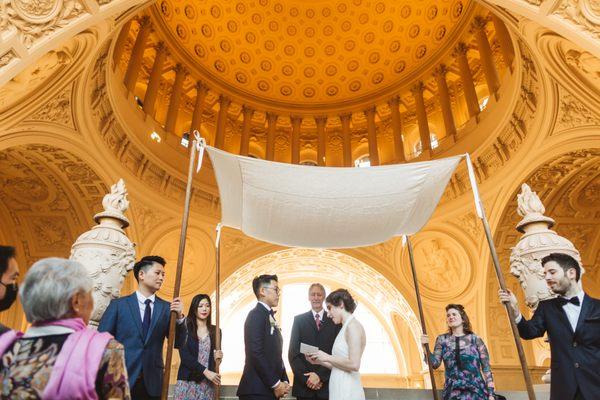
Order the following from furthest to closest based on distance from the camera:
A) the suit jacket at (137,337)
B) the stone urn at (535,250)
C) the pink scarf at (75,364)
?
the stone urn at (535,250)
the suit jacket at (137,337)
the pink scarf at (75,364)

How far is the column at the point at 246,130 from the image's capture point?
16.3 meters

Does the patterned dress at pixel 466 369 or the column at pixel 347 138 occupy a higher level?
the column at pixel 347 138

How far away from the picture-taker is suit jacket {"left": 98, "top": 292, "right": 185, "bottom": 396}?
3.73 meters

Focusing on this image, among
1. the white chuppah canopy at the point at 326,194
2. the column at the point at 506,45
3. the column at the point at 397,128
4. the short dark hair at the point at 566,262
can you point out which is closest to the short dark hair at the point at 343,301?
the short dark hair at the point at 566,262

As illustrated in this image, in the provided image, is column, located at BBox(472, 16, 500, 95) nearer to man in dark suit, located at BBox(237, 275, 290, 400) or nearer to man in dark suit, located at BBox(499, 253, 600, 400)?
man in dark suit, located at BBox(499, 253, 600, 400)

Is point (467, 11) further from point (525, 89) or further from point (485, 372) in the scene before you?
point (485, 372)

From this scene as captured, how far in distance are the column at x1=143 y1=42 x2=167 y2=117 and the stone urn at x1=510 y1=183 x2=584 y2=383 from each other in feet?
37.1

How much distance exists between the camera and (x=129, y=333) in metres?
3.83

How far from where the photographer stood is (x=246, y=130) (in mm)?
17000

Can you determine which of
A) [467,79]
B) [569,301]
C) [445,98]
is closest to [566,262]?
[569,301]

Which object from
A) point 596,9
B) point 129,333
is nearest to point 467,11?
point 596,9

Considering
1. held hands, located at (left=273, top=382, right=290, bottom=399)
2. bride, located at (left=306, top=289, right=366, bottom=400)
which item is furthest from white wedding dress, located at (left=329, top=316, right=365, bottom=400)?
held hands, located at (left=273, top=382, right=290, bottom=399)

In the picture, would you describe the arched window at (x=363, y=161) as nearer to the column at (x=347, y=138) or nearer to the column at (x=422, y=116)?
the column at (x=347, y=138)

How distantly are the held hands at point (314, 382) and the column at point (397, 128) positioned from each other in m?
11.8
